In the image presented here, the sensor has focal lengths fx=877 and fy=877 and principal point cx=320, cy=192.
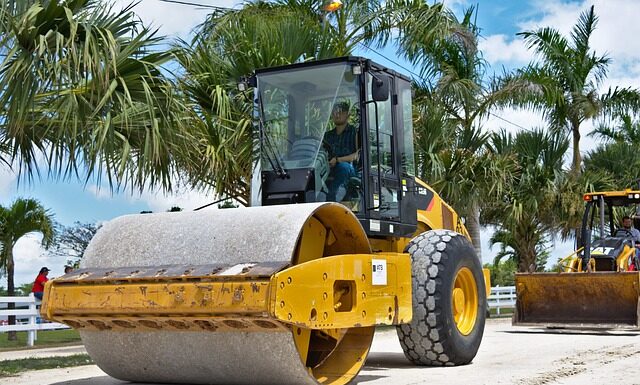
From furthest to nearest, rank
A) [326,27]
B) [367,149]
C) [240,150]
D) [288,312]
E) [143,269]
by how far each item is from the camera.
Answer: [326,27]
[240,150]
[367,149]
[143,269]
[288,312]

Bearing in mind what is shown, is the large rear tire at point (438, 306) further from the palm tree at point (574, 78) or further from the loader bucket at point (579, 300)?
the palm tree at point (574, 78)

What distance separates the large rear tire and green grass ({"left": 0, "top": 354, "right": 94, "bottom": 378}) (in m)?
4.09

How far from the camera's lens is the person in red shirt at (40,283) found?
53.6 feet

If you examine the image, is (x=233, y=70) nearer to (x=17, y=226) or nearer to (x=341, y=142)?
(x=341, y=142)

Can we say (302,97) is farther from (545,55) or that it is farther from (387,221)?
(545,55)

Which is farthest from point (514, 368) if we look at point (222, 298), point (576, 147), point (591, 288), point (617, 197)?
point (576, 147)

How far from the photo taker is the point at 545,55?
957 inches

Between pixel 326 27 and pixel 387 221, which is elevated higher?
pixel 326 27

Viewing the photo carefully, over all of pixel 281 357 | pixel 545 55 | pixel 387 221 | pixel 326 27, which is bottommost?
pixel 281 357

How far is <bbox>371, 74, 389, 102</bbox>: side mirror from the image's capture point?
8.20m

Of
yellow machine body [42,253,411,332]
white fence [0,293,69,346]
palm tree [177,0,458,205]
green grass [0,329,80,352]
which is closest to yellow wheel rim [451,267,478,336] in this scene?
yellow machine body [42,253,411,332]

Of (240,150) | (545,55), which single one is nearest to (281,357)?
(240,150)

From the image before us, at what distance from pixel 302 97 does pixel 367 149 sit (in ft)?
2.80

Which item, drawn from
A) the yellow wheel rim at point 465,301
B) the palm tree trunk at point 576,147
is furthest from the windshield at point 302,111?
the palm tree trunk at point 576,147
